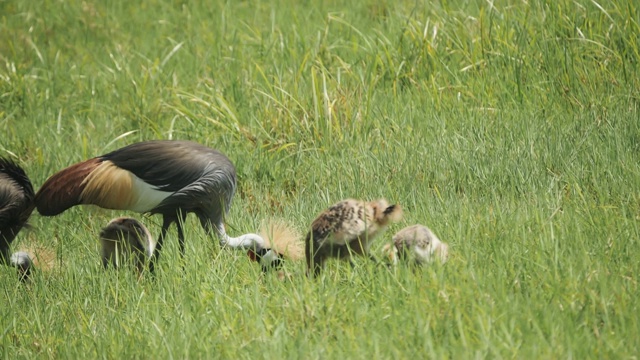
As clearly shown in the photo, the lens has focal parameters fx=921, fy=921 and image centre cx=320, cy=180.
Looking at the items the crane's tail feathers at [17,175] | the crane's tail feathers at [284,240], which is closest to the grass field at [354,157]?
the crane's tail feathers at [284,240]

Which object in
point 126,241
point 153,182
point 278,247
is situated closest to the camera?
point 278,247

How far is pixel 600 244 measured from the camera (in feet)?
14.2

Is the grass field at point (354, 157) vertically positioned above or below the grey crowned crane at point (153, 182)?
below

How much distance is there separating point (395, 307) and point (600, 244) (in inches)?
43.9

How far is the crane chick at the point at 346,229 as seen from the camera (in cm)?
446

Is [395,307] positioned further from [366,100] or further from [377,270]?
[366,100]

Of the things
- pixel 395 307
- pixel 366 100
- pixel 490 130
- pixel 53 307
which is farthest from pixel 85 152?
pixel 395 307

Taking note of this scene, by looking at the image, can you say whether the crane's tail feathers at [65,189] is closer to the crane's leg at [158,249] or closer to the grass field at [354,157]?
the grass field at [354,157]

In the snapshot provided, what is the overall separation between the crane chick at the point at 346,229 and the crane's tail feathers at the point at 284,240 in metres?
0.46

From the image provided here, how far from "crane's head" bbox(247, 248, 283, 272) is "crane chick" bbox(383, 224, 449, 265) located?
0.68 m

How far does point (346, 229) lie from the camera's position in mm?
4453

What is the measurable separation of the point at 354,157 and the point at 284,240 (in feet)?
4.88

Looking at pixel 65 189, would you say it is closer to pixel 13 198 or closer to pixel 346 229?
pixel 13 198

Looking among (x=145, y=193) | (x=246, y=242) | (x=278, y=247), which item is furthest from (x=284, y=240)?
(x=145, y=193)
